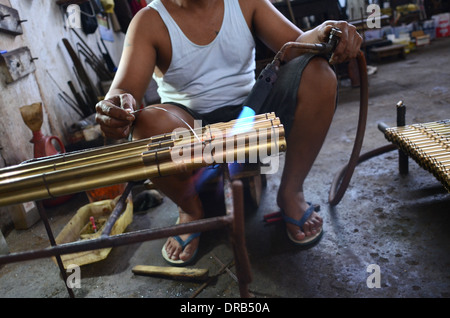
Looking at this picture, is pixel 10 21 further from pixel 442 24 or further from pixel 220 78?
pixel 442 24

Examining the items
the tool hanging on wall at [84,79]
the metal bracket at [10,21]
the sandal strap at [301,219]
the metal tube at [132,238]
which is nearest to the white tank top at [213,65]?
the sandal strap at [301,219]

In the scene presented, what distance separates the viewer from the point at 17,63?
2803mm

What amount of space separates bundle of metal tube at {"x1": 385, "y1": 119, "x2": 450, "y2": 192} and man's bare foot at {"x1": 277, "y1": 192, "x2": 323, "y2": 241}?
1.84 ft

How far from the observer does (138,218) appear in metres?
2.29

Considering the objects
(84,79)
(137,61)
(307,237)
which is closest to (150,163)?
(137,61)

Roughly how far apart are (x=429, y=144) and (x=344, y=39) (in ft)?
2.28

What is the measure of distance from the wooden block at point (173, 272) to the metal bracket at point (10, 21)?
2270mm

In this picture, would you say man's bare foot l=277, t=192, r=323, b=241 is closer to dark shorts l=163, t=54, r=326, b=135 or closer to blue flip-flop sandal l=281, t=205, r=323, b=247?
blue flip-flop sandal l=281, t=205, r=323, b=247

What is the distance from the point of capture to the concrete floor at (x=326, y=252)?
138cm

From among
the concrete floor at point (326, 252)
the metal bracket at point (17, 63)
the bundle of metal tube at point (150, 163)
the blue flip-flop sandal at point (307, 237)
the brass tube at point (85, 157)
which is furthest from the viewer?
the metal bracket at point (17, 63)

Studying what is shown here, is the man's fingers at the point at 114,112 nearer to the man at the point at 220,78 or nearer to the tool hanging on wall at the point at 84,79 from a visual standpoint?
the man at the point at 220,78

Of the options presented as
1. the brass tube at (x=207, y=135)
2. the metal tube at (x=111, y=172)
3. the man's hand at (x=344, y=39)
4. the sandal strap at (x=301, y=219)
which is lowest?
the sandal strap at (x=301, y=219)

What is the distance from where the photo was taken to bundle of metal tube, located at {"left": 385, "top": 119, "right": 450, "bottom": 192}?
1453 mm
